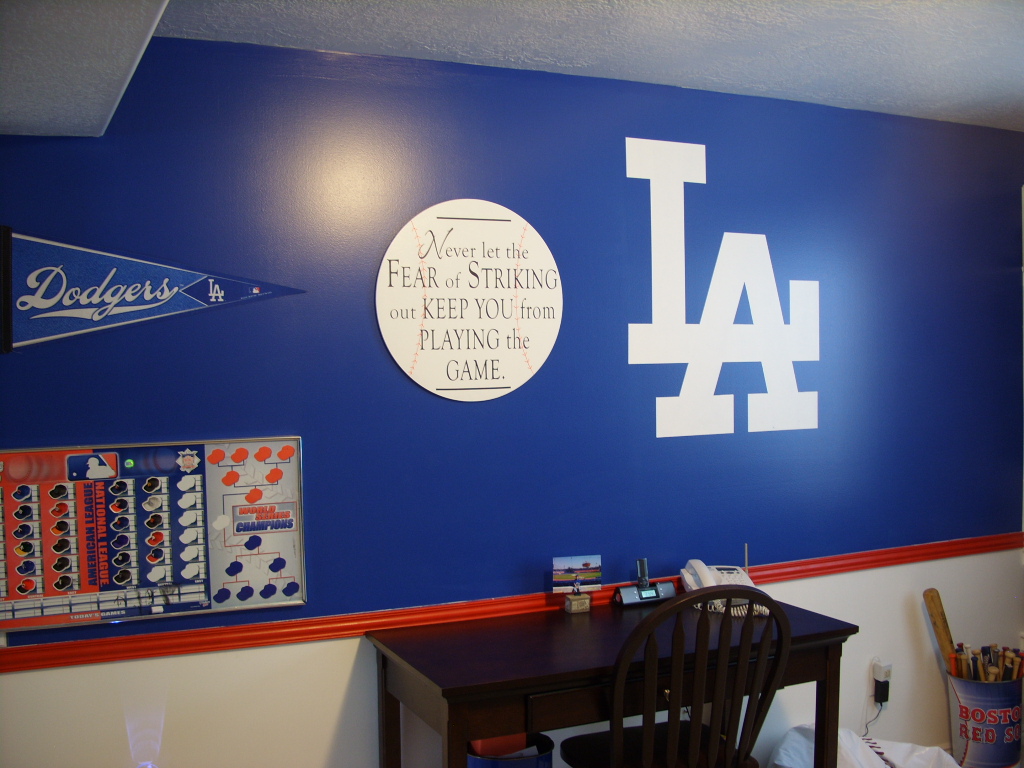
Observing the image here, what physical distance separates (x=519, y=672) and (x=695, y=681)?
44cm

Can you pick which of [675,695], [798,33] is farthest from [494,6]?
[675,695]

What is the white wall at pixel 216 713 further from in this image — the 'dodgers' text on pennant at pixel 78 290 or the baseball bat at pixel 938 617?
the 'dodgers' text on pennant at pixel 78 290

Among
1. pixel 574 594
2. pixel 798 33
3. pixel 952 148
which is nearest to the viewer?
pixel 798 33

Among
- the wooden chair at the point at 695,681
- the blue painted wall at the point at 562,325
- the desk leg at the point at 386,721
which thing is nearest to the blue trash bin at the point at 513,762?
the wooden chair at the point at 695,681

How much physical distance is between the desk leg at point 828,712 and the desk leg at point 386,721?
1.25 m

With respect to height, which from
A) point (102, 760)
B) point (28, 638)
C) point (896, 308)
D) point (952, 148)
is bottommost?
point (102, 760)

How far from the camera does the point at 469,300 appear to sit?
2568mm

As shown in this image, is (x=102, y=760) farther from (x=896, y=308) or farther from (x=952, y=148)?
(x=952, y=148)

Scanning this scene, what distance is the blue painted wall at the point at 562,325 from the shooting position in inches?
88.7

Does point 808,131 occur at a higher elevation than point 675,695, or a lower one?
higher

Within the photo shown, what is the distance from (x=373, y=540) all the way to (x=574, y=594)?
666 mm

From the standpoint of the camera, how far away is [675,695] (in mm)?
2020

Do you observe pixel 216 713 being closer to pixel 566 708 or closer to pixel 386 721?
pixel 386 721

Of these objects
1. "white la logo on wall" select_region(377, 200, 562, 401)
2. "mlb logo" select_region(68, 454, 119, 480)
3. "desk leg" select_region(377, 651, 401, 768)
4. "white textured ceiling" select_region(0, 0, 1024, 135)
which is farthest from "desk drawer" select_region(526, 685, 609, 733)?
"white textured ceiling" select_region(0, 0, 1024, 135)
